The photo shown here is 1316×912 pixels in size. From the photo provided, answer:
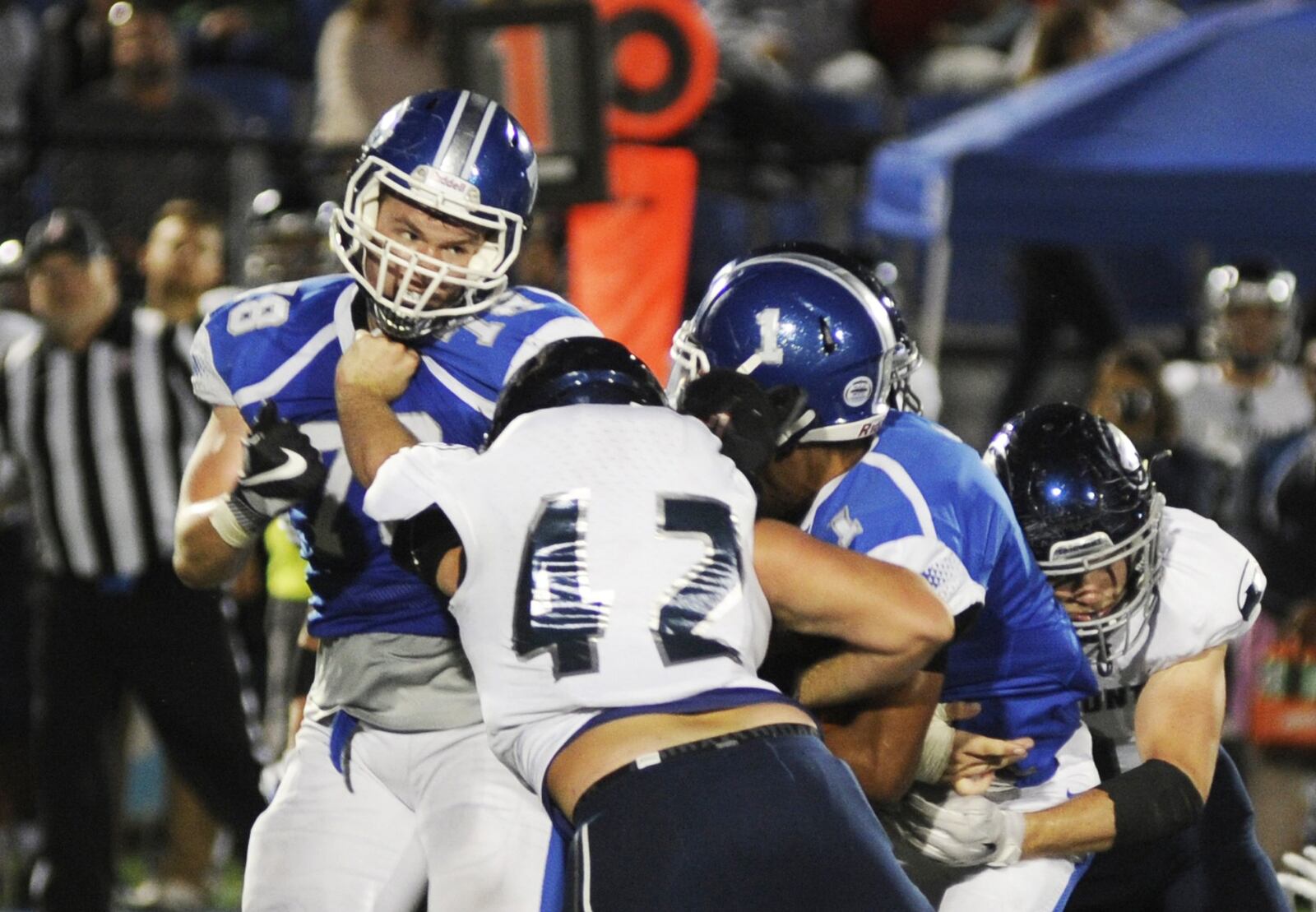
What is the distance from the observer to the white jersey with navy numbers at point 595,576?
8.94ft

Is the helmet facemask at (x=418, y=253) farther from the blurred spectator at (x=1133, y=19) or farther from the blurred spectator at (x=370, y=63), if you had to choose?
the blurred spectator at (x=1133, y=19)

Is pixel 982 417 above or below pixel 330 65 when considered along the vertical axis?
below

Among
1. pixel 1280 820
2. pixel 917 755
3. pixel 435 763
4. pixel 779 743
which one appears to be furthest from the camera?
pixel 1280 820

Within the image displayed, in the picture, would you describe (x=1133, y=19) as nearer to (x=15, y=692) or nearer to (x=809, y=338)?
(x=15, y=692)

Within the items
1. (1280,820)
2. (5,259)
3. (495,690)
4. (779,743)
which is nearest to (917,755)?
(779,743)

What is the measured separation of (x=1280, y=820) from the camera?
250 inches

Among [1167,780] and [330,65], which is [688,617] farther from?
[330,65]

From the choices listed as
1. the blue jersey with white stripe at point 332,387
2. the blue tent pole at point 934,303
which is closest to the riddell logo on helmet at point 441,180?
the blue jersey with white stripe at point 332,387

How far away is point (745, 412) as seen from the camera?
3010 mm

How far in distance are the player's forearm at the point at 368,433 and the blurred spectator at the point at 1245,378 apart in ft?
14.8

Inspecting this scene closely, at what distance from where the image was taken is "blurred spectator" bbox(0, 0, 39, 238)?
26.3 feet

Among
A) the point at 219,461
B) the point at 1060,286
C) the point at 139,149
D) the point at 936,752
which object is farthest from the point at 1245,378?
the point at 219,461

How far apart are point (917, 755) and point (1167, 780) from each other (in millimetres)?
523

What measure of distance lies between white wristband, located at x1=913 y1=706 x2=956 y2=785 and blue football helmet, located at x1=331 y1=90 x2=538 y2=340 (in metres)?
1.02
